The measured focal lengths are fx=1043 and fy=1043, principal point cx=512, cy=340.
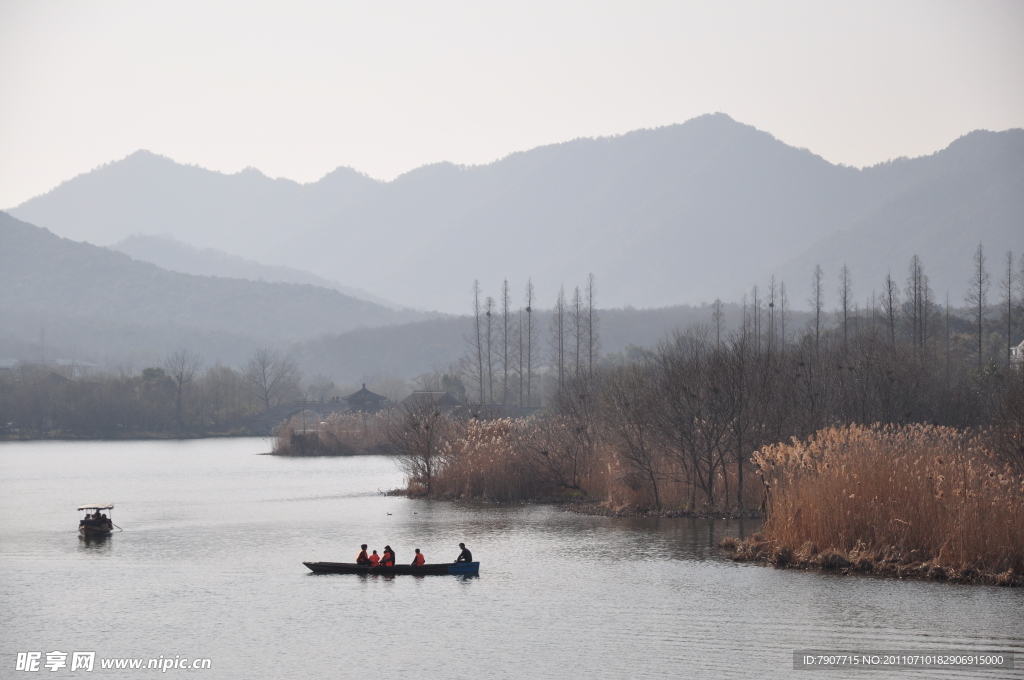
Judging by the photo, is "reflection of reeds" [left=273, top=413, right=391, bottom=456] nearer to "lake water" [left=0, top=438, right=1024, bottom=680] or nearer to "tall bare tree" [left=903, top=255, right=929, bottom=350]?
"tall bare tree" [left=903, top=255, right=929, bottom=350]

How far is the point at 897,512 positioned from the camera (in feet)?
97.8

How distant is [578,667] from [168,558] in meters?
20.7

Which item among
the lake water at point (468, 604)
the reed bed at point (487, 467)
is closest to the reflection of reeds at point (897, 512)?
the lake water at point (468, 604)

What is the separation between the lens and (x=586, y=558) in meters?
35.5

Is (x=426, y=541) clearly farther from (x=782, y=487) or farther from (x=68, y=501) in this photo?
(x=68, y=501)

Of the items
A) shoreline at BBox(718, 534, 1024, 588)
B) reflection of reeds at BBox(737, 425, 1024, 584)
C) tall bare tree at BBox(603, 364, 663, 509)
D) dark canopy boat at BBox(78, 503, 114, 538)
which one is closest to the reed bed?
tall bare tree at BBox(603, 364, 663, 509)

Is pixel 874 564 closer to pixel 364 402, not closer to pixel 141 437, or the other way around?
pixel 364 402

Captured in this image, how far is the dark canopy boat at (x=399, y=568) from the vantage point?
32938 mm

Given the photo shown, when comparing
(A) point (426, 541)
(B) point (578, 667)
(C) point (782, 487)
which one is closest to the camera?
(B) point (578, 667)

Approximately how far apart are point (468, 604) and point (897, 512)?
12.5 meters

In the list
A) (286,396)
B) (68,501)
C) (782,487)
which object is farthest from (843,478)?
(286,396)

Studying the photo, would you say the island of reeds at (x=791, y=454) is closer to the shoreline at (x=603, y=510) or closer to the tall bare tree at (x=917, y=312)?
the shoreline at (x=603, y=510)

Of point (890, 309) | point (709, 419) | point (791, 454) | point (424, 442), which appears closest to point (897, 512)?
point (791, 454)

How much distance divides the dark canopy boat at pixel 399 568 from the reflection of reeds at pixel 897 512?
881cm
